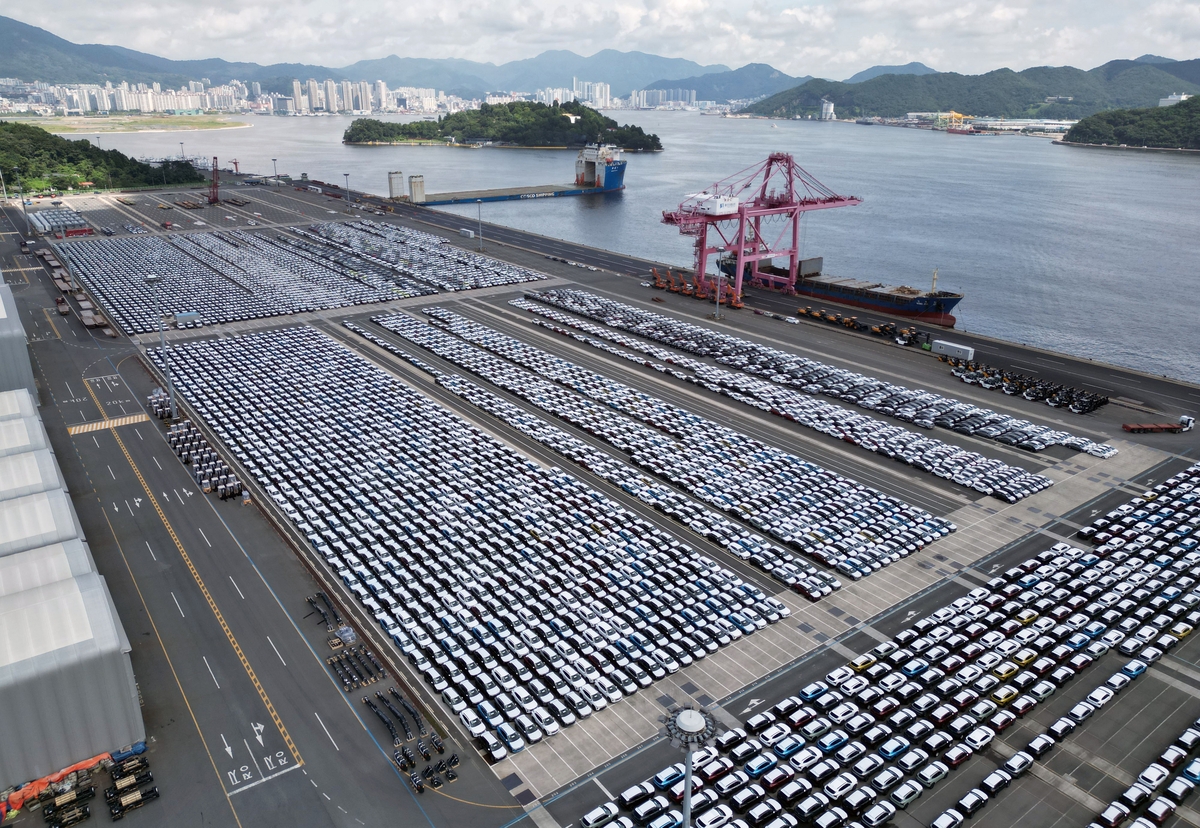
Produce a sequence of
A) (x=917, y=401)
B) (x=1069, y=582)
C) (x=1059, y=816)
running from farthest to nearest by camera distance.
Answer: (x=917, y=401) → (x=1069, y=582) → (x=1059, y=816)

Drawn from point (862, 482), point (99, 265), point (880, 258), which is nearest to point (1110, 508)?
point (862, 482)

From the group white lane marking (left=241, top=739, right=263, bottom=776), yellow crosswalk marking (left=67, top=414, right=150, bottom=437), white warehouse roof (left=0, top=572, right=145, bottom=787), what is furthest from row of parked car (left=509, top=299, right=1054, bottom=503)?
white warehouse roof (left=0, top=572, right=145, bottom=787)

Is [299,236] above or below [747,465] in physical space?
above

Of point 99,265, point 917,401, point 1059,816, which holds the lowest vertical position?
point 1059,816

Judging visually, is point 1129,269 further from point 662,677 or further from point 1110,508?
point 662,677

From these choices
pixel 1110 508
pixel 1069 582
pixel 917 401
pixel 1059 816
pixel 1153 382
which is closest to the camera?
pixel 1059 816

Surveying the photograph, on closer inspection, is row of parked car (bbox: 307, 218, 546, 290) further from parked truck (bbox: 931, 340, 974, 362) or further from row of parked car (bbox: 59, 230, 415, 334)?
parked truck (bbox: 931, 340, 974, 362)

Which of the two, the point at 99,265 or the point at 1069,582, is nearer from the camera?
the point at 1069,582

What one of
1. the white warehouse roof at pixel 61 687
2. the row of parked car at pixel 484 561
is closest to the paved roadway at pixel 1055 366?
the row of parked car at pixel 484 561
